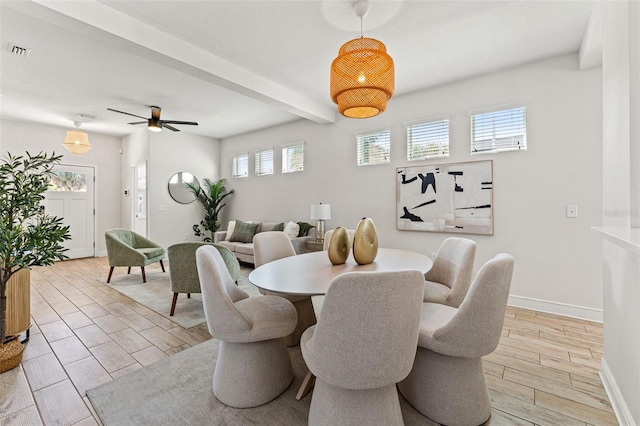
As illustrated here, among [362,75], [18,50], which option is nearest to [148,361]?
[362,75]

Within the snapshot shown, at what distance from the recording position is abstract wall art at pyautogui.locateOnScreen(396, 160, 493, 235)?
135 inches

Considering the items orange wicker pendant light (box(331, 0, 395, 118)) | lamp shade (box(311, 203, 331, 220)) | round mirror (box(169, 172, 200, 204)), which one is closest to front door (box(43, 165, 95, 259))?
round mirror (box(169, 172, 200, 204))

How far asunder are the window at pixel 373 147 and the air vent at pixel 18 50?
3.95m

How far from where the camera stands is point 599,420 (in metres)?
1.54

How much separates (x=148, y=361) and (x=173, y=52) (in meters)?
2.67

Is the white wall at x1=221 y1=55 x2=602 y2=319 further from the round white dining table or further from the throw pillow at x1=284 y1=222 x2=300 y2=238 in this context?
the round white dining table

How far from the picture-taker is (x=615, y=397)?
5.31ft

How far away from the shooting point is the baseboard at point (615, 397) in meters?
1.45

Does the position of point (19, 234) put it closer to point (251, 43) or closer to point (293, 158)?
point (251, 43)

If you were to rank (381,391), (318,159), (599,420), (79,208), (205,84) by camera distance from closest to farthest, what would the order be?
(381,391) → (599,420) → (205,84) → (318,159) → (79,208)

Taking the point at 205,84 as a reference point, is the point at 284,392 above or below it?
below

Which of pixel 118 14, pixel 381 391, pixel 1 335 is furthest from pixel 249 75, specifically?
pixel 381 391

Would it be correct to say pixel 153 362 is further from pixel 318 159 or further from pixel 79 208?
pixel 79 208

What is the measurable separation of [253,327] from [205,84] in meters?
3.49
